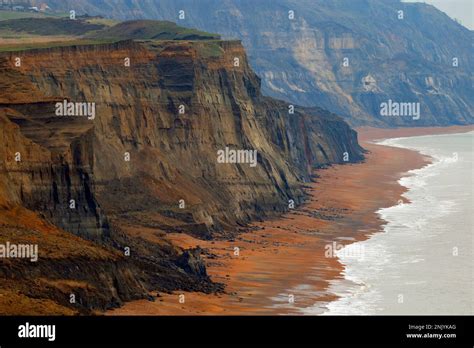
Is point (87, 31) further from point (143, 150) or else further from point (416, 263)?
point (416, 263)

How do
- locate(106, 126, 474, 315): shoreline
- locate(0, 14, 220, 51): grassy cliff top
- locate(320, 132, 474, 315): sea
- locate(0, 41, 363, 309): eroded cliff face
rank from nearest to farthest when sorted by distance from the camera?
locate(106, 126, 474, 315): shoreline
locate(0, 41, 363, 309): eroded cliff face
locate(320, 132, 474, 315): sea
locate(0, 14, 220, 51): grassy cliff top

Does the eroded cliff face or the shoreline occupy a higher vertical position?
the eroded cliff face

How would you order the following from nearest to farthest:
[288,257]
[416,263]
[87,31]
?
1. [416,263]
2. [288,257]
3. [87,31]

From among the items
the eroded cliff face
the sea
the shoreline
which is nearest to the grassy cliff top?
the eroded cliff face

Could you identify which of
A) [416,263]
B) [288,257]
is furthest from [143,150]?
[416,263]

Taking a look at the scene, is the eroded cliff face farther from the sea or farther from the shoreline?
the sea

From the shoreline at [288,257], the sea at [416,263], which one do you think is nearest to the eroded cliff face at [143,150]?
the shoreline at [288,257]
